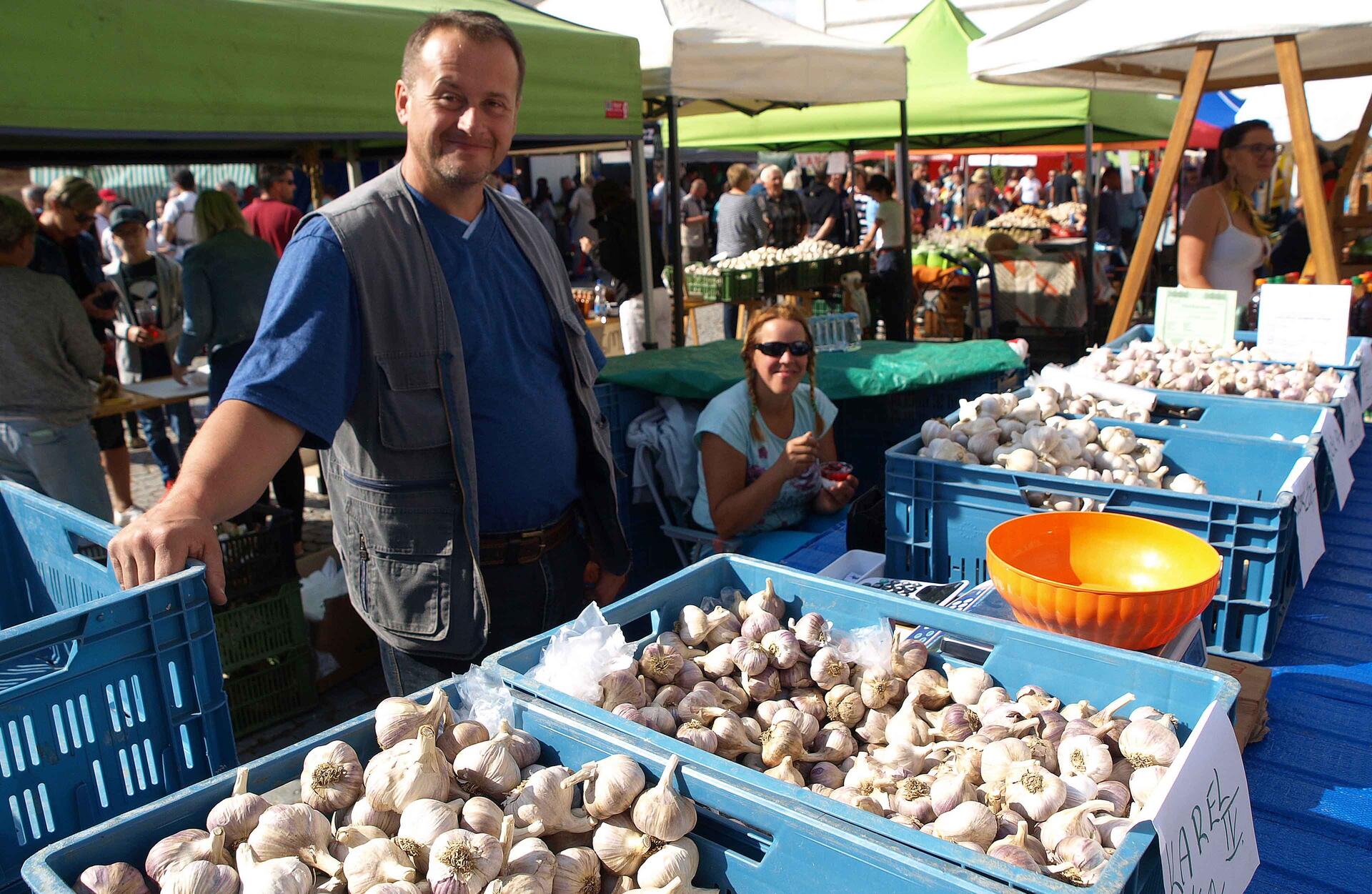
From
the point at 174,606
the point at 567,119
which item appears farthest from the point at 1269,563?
the point at 567,119

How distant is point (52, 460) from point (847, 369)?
315cm

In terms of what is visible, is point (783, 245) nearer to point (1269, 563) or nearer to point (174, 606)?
point (1269, 563)

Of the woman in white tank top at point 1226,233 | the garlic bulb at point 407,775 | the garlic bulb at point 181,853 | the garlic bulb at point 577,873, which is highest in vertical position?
the woman in white tank top at point 1226,233

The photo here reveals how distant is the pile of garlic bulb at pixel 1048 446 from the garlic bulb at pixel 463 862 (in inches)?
57.7

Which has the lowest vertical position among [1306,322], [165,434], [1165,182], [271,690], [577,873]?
[271,690]

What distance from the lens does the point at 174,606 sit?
138cm

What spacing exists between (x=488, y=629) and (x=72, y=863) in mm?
867

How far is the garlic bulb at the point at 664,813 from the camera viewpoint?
109 cm

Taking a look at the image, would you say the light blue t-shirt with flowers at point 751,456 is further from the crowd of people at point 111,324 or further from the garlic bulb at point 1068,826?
the garlic bulb at point 1068,826

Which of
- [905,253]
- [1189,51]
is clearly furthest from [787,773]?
[905,253]

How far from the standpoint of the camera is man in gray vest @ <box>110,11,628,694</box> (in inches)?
63.9

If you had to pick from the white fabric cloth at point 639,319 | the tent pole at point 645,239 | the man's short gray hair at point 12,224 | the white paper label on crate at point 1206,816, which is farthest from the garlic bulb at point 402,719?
the white fabric cloth at point 639,319

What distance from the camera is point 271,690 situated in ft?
11.3

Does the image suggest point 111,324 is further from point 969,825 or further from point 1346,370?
point 1346,370
